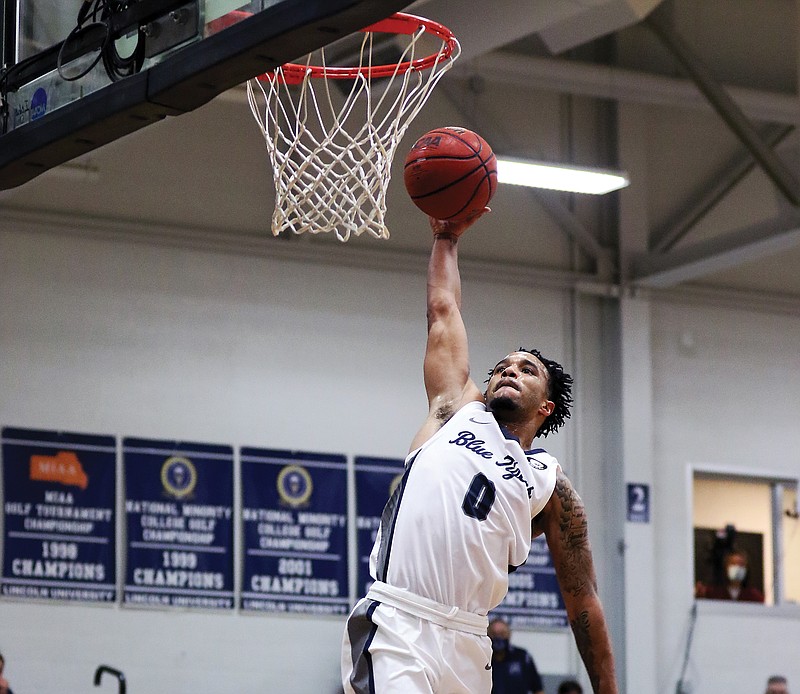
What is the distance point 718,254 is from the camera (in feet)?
39.7

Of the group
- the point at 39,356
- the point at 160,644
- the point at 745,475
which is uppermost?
the point at 39,356

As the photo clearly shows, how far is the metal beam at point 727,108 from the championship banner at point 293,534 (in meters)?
4.27

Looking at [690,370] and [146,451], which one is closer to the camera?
[146,451]

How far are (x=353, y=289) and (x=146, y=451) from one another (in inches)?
90.0

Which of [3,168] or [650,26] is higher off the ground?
[650,26]

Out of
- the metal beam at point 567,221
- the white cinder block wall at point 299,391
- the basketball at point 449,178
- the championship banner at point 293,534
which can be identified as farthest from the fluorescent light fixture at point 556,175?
the basketball at point 449,178

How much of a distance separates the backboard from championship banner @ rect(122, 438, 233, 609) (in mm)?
6155

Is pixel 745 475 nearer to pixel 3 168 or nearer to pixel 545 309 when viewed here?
pixel 545 309

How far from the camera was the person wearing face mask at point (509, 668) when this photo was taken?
11.2m

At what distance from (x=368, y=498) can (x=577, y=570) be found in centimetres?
701

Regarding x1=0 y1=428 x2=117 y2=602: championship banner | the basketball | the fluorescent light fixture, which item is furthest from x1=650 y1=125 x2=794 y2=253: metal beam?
the basketball

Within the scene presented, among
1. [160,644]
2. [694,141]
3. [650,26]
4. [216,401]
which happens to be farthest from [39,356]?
[694,141]

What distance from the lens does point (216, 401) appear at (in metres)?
11.5

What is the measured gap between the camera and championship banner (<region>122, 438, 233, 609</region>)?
36.4ft
